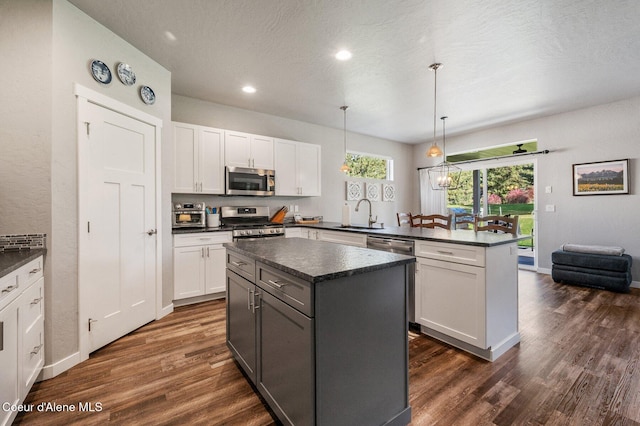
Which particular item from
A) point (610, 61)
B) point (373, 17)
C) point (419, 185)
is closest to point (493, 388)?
point (373, 17)

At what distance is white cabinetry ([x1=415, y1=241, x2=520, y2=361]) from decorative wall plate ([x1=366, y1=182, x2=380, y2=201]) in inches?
144

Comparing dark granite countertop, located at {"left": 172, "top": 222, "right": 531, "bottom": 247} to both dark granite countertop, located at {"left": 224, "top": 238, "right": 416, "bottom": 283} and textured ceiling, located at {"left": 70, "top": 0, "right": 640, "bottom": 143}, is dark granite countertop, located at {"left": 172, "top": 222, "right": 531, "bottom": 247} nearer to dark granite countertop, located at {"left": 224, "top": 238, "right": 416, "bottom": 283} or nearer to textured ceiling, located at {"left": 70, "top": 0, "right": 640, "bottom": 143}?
dark granite countertop, located at {"left": 224, "top": 238, "right": 416, "bottom": 283}

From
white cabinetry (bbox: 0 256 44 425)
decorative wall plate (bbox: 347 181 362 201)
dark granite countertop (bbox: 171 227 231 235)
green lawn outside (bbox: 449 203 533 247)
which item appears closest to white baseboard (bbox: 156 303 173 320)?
dark granite countertop (bbox: 171 227 231 235)

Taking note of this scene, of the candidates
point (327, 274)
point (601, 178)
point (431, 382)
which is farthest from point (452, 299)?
point (601, 178)

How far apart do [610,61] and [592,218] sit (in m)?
2.47

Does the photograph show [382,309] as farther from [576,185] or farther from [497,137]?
[497,137]

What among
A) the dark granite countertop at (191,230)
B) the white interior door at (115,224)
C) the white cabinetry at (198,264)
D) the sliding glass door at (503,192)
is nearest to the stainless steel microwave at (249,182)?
the dark granite countertop at (191,230)

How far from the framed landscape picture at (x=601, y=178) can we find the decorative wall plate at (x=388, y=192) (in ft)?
10.3

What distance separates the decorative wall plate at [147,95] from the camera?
272 cm

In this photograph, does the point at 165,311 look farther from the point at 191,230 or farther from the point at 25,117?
the point at 25,117

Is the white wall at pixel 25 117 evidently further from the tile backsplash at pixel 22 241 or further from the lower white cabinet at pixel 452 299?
the lower white cabinet at pixel 452 299

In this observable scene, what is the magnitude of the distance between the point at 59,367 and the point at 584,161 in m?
6.70

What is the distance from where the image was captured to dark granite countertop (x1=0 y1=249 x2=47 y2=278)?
1404mm

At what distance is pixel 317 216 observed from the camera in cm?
525
